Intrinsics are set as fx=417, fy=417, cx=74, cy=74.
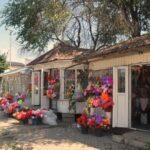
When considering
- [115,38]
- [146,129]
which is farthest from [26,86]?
[146,129]

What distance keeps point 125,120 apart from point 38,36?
13131mm

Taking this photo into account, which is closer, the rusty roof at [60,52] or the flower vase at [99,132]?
the flower vase at [99,132]

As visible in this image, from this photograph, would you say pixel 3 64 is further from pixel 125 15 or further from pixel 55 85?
pixel 55 85


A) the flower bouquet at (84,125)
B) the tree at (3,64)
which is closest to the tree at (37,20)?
the flower bouquet at (84,125)

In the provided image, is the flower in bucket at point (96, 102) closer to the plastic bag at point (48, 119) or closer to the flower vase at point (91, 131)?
the flower vase at point (91, 131)

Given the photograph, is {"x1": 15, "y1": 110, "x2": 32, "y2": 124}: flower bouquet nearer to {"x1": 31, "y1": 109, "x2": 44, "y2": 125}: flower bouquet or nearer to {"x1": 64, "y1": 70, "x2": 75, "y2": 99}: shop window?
{"x1": 31, "y1": 109, "x2": 44, "y2": 125}: flower bouquet

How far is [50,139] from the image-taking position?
1405cm

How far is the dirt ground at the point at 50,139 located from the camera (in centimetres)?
1243

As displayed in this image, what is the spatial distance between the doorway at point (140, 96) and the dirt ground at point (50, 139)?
2.12 m

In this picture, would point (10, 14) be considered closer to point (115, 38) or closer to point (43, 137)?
point (115, 38)

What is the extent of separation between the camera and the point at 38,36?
2605cm

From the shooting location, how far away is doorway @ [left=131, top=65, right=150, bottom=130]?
1552 centimetres

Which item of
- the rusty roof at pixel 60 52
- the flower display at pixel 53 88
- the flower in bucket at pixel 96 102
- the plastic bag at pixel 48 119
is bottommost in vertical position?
the plastic bag at pixel 48 119

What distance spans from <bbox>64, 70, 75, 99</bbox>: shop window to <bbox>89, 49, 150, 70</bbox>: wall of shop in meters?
3.18
